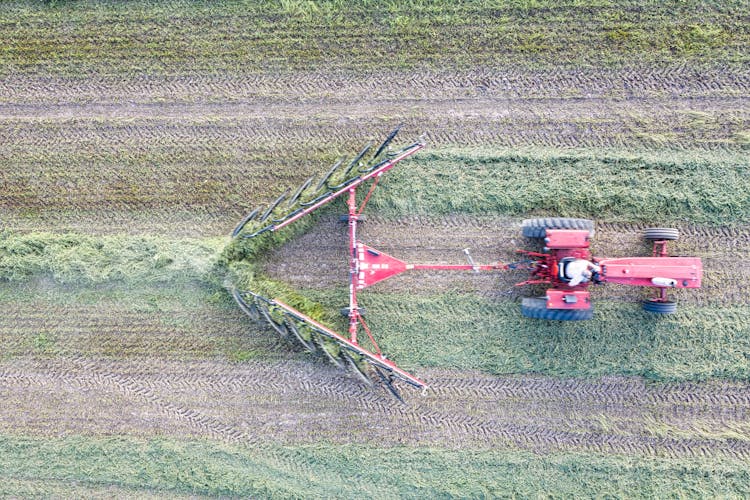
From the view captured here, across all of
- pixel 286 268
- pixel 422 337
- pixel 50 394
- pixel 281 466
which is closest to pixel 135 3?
pixel 286 268

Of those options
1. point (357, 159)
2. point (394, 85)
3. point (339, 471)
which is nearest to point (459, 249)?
point (357, 159)

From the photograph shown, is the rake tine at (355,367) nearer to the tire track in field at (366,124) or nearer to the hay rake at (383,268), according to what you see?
the hay rake at (383,268)

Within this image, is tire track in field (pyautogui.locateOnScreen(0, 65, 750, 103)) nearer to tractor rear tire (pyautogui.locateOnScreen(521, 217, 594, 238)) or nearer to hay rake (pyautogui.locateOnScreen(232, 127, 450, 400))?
hay rake (pyautogui.locateOnScreen(232, 127, 450, 400))

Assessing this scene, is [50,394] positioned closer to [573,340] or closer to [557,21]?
[573,340]

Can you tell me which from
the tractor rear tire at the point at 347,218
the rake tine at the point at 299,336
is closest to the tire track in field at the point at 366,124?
the tractor rear tire at the point at 347,218

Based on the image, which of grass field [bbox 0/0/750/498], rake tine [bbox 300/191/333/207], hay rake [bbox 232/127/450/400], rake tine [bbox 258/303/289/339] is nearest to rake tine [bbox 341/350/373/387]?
hay rake [bbox 232/127/450/400]

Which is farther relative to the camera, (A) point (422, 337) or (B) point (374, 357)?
(A) point (422, 337)
